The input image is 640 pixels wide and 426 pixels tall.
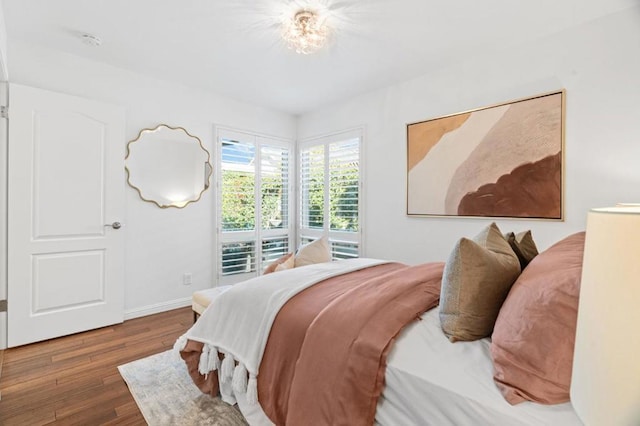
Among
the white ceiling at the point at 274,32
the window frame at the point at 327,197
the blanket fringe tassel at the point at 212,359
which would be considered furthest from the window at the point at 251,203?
the blanket fringe tassel at the point at 212,359

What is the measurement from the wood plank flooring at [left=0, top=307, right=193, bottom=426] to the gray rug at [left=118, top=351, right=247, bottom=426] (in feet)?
0.20

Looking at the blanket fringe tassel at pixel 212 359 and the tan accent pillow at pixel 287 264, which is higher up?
the tan accent pillow at pixel 287 264

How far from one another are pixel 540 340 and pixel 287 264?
1980 mm

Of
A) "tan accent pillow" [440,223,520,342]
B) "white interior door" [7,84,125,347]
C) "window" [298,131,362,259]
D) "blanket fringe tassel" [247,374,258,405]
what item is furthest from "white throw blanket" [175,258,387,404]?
"window" [298,131,362,259]

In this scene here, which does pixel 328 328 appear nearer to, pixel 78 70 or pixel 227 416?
pixel 227 416

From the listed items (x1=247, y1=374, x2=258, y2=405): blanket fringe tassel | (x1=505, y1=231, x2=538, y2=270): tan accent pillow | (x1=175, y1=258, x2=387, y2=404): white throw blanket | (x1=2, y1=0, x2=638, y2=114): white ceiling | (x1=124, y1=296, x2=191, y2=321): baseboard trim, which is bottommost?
(x1=124, y1=296, x2=191, y2=321): baseboard trim

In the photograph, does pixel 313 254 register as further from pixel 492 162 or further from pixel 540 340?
pixel 540 340

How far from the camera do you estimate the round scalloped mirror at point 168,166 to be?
3293 mm

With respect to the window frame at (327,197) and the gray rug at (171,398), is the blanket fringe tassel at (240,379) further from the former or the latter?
the window frame at (327,197)

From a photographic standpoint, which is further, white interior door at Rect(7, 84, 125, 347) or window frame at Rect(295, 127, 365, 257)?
window frame at Rect(295, 127, 365, 257)

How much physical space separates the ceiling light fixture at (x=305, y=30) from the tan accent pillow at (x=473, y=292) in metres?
1.96

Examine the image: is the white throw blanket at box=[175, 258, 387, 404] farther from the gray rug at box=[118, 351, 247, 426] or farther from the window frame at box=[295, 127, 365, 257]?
the window frame at box=[295, 127, 365, 257]

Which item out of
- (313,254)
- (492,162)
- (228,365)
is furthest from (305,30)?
(228,365)

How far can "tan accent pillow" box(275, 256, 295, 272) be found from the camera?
2.61 meters
